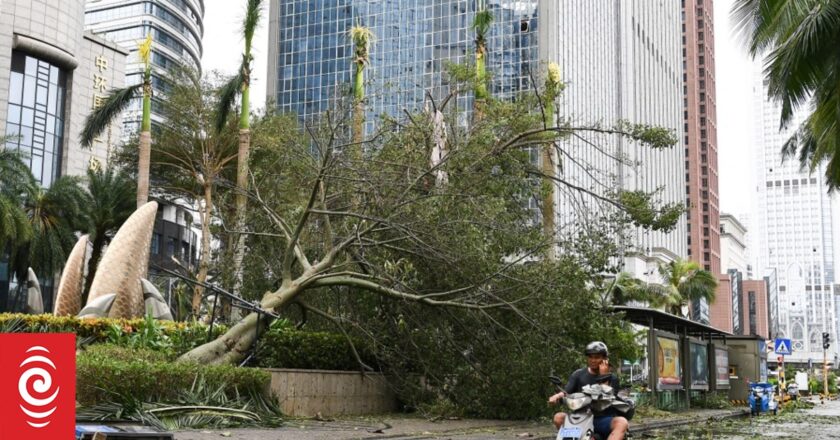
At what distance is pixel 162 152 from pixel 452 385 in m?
26.4

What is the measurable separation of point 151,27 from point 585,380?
107 meters

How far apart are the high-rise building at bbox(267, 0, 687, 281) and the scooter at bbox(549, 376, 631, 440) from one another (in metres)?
57.8

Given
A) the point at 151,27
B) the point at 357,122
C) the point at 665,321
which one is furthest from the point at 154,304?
the point at 151,27

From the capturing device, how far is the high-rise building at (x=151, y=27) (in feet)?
352

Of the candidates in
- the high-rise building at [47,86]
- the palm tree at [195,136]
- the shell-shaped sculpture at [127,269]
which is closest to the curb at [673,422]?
the shell-shaped sculpture at [127,269]

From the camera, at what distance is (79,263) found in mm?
27547

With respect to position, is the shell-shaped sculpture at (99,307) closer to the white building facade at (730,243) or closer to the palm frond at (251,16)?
the palm frond at (251,16)

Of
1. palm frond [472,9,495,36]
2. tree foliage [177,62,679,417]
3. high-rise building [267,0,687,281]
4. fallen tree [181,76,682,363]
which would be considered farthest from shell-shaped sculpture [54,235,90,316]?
high-rise building [267,0,687,281]

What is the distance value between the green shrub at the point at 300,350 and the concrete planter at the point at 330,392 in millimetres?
402

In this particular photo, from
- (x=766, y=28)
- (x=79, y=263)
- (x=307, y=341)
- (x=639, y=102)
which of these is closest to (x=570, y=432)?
(x=307, y=341)

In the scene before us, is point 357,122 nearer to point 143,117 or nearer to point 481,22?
point 481,22

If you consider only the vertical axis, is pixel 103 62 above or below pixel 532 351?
above

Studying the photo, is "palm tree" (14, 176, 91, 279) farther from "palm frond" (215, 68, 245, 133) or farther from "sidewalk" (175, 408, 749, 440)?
"sidewalk" (175, 408, 749, 440)

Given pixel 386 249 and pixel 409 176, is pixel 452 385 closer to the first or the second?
pixel 386 249
